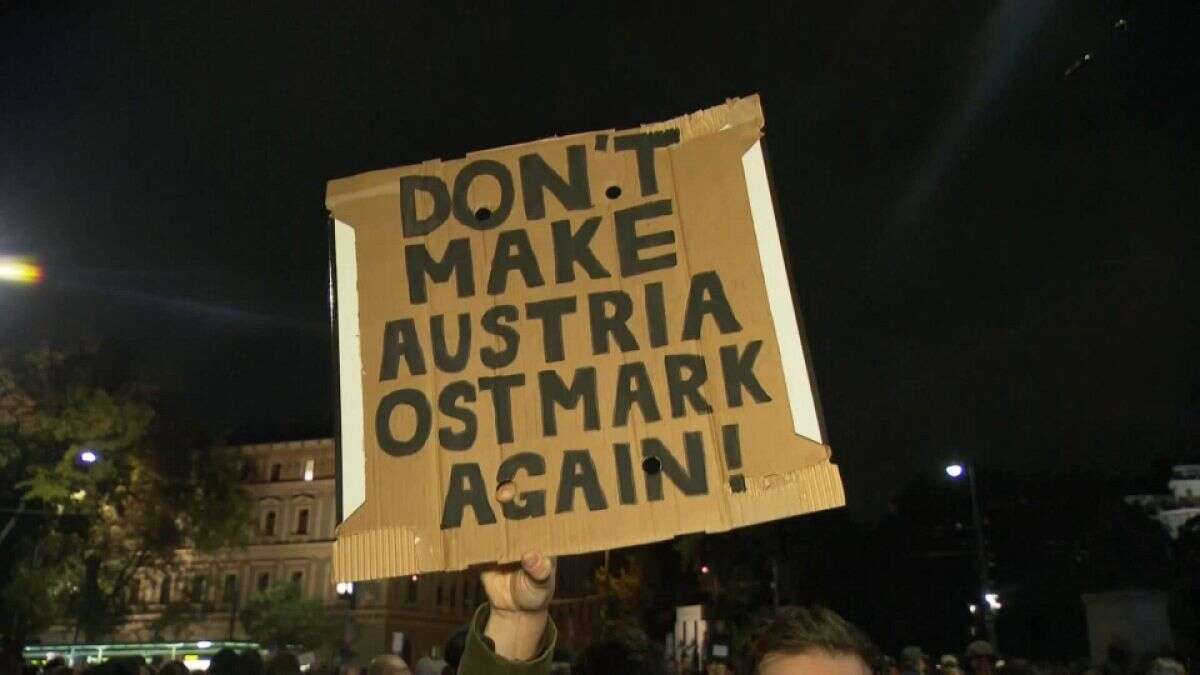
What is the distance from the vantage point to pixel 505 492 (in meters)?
2.88

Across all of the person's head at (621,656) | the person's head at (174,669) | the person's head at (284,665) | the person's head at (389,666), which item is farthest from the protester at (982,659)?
the person's head at (174,669)

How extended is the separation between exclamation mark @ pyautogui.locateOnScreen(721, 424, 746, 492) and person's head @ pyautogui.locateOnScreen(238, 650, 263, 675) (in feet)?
18.2

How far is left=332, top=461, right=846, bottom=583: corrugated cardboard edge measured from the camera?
2785 millimetres

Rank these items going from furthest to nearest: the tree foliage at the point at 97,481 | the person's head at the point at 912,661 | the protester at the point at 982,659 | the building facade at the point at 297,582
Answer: the building facade at the point at 297,582, the tree foliage at the point at 97,481, the person's head at the point at 912,661, the protester at the point at 982,659

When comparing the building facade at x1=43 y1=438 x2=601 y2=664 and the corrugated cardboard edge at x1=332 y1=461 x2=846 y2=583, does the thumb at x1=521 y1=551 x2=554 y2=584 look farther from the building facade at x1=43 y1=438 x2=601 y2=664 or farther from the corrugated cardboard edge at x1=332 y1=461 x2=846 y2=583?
the building facade at x1=43 y1=438 x2=601 y2=664

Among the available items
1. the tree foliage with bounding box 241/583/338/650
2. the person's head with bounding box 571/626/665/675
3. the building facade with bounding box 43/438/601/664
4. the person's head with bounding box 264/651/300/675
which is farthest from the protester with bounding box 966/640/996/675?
the building facade with bounding box 43/438/601/664

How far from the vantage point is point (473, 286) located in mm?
3223

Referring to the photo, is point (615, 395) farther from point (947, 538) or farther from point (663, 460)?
point (947, 538)

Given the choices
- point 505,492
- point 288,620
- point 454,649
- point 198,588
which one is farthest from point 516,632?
point 198,588

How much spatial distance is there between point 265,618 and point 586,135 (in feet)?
209

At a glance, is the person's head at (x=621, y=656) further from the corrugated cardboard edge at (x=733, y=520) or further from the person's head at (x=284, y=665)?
the person's head at (x=284, y=665)

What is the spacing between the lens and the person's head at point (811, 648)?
2.41 m

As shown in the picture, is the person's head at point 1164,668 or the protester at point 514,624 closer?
the protester at point 514,624

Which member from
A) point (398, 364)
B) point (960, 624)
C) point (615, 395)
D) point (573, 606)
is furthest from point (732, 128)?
point (573, 606)
